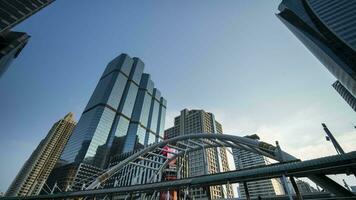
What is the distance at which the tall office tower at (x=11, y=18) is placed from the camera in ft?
185

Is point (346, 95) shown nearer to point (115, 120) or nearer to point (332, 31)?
point (332, 31)

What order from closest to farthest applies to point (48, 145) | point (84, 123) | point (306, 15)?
point (306, 15) < point (84, 123) < point (48, 145)

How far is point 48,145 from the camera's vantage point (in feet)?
541

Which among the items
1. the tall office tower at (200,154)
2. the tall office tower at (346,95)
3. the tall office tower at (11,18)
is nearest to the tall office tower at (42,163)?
the tall office tower at (200,154)

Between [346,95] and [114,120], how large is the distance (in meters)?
160

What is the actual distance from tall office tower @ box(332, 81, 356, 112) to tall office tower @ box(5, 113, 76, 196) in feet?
700

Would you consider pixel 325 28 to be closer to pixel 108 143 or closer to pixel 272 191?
pixel 272 191

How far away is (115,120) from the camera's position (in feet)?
490

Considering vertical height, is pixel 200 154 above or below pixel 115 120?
below

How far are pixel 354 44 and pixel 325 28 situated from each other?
733 inches

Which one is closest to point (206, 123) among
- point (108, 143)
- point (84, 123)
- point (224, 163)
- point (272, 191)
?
point (224, 163)

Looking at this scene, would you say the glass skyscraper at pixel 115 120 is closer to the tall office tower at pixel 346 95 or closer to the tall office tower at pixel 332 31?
the tall office tower at pixel 332 31

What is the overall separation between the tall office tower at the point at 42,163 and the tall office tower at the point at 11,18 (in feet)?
391

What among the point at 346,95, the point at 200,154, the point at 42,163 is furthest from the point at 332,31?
the point at 42,163
